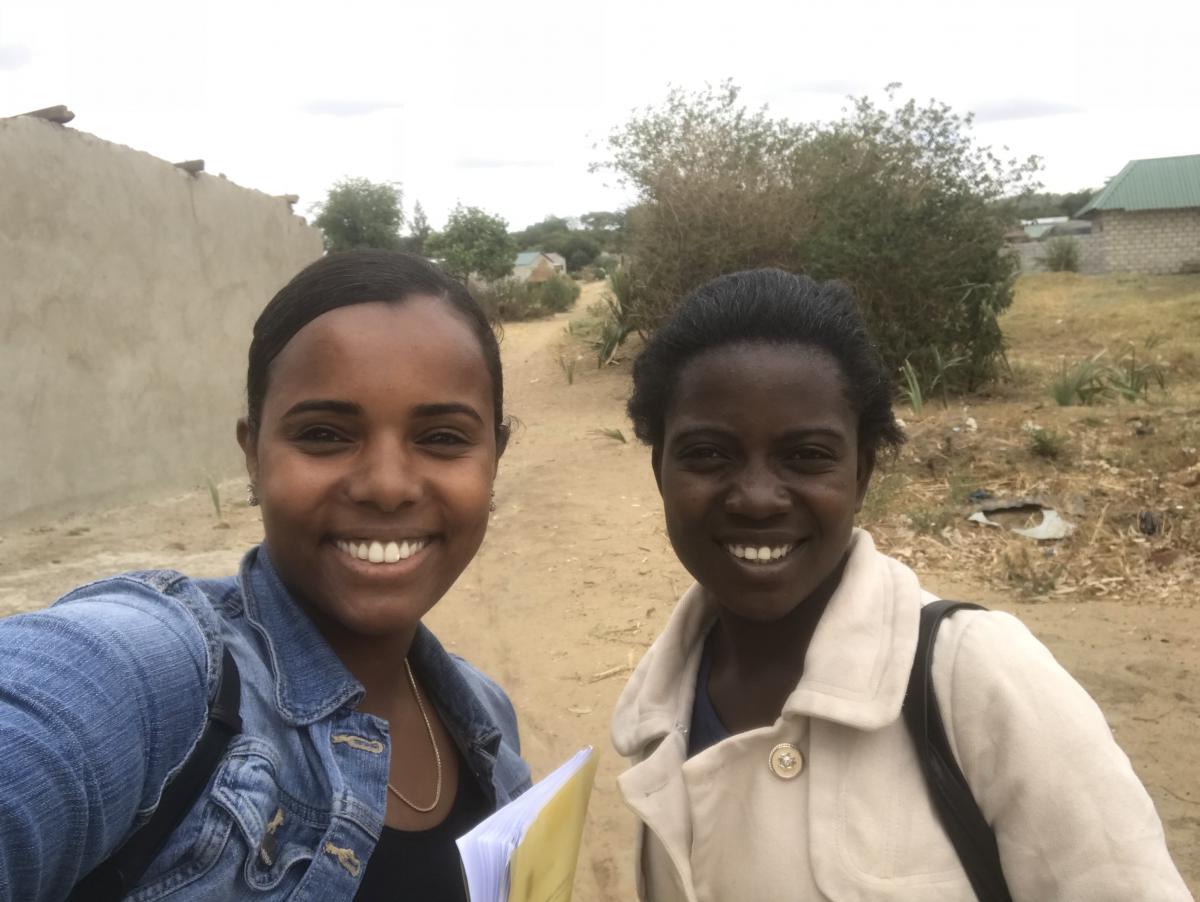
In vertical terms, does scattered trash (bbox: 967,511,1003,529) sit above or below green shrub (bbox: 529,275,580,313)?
below

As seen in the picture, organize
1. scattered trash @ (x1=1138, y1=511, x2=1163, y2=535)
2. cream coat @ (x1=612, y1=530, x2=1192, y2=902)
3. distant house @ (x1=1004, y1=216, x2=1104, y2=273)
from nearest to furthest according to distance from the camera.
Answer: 1. cream coat @ (x1=612, y1=530, x2=1192, y2=902)
2. scattered trash @ (x1=1138, y1=511, x2=1163, y2=535)
3. distant house @ (x1=1004, y1=216, x2=1104, y2=273)

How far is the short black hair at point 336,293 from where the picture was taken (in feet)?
4.04

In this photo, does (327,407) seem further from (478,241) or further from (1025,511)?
(478,241)

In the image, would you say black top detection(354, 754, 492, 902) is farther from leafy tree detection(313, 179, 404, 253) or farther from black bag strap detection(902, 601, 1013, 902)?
leafy tree detection(313, 179, 404, 253)

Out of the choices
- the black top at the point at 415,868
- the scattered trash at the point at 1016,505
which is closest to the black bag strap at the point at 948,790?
the black top at the point at 415,868

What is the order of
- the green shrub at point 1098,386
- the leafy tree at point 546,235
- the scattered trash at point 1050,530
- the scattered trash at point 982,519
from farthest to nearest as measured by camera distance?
1. the leafy tree at point 546,235
2. the green shrub at point 1098,386
3. the scattered trash at point 982,519
4. the scattered trash at point 1050,530

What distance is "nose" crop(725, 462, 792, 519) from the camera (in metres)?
1.37

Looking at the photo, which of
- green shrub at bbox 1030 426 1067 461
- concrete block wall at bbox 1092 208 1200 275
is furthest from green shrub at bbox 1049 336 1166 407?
concrete block wall at bbox 1092 208 1200 275

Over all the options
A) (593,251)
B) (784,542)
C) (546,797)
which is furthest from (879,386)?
(593,251)

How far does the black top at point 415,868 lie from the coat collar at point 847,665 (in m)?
0.36

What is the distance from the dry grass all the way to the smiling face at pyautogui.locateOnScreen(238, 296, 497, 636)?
4.49 metres

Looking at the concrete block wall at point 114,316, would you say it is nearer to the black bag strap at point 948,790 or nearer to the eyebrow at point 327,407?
the eyebrow at point 327,407

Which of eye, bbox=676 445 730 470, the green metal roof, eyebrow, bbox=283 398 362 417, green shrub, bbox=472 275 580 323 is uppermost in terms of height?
the green metal roof

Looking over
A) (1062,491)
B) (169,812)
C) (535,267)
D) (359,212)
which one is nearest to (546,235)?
(535,267)
